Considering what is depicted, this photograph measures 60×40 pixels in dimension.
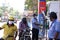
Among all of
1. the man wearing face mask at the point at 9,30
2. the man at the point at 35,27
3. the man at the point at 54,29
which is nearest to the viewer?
the man at the point at 54,29

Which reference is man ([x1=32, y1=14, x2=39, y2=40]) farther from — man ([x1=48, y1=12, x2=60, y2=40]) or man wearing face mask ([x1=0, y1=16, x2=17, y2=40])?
man ([x1=48, y1=12, x2=60, y2=40])

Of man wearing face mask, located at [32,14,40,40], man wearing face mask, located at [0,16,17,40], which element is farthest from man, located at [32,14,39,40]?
man wearing face mask, located at [0,16,17,40]

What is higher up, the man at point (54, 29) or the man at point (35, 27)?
the man at point (54, 29)

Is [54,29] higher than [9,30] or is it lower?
higher

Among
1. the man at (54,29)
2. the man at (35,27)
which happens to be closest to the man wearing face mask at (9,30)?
the man at (54,29)

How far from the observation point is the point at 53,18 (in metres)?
4.26

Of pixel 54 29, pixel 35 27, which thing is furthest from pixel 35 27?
pixel 54 29

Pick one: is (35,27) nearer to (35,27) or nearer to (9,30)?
(35,27)

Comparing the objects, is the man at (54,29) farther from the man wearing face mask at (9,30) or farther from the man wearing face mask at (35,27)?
the man wearing face mask at (35,27)

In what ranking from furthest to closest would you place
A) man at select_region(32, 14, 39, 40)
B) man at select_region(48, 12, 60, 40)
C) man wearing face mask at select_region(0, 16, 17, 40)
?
man at select_region(32, 14, 39, 40) < man wearing face mask at select_region(0, 16, 17, 40) < man at select_region(48, 12, 60, 40)

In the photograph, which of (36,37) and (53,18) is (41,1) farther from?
(53,18)

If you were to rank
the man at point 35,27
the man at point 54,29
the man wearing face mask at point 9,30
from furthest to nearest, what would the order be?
the man at point 35,27
the man wearing face mask at point 9,30
the man at point 54,29


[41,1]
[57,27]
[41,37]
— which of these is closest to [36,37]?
[41,37]

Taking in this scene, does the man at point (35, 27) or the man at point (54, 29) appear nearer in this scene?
the man at point (54, 29)
